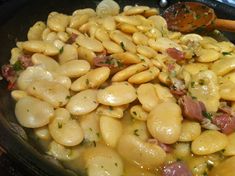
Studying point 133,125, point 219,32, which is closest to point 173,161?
point 133,125

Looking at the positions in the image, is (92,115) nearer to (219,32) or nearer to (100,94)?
(100,94)

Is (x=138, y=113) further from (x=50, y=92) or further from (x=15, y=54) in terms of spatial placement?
(x=15, y=54)

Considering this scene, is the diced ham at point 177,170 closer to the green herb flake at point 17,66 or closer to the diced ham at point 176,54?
the diced ham at point 176,54

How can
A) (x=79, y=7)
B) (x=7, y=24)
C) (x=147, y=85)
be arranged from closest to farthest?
1. (x=147, y=85)
2. (x=7, y=24)
3. (x=79, y=7)

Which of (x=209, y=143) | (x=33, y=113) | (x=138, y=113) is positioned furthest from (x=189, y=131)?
(x=33, y=113)

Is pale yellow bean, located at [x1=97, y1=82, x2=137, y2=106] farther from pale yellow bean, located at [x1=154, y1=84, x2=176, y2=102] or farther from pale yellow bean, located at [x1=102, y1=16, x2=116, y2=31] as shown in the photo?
pale yellow bean, located at [x1=102, y1=16, x2=116, y2=31]

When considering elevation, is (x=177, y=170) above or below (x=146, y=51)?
below
